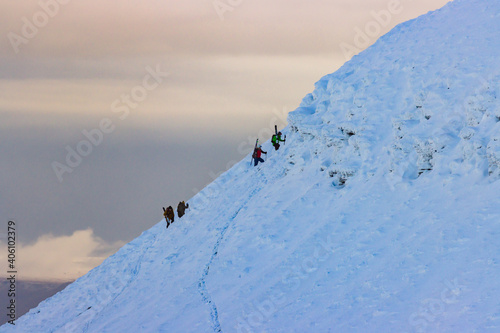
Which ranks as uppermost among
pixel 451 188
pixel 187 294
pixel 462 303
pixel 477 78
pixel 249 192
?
pixel 249 192

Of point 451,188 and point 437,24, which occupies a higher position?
point 437,24

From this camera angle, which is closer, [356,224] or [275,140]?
[356,224]

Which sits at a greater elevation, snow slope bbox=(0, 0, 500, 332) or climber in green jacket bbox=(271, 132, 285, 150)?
climber in green jacket bbox=(271, 132, 285, 150)

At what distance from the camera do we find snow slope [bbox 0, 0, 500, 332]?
2150 cm

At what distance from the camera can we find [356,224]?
1064 inches

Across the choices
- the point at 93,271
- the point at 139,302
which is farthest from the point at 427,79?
the point at 93,271

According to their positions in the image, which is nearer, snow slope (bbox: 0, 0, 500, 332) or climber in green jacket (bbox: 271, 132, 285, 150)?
snow slope (bbox: 0, 0, 500, 332)

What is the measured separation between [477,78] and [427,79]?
293cm

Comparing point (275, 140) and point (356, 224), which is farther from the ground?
point (275, 140)

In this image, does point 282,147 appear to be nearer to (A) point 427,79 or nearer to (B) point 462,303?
(A) point 427,79

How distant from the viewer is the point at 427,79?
102 ft

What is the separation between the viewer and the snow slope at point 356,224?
70.5 feet

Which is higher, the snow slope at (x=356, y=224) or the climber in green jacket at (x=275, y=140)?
the climber in green jacket at (x=275, y=140)

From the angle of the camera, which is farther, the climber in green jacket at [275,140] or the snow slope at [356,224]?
the climber in green jacket at [275,140]
